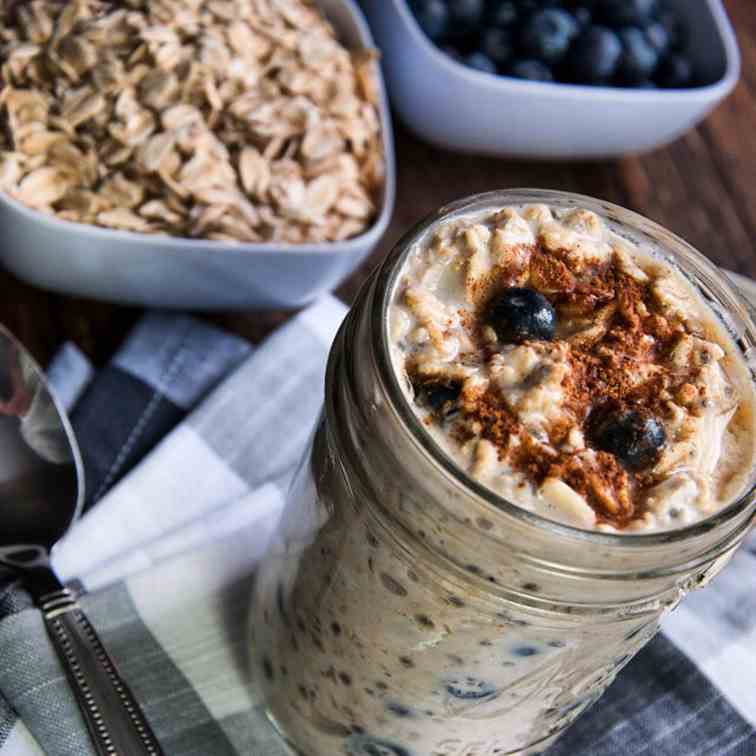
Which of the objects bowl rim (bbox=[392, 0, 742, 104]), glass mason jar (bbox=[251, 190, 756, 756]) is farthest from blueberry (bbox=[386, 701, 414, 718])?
bowl rim (bbox=[392, 0, 742, 104])

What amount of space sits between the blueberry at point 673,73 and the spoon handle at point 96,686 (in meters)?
0.77

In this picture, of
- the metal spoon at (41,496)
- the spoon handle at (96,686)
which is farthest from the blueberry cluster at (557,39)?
the spoon handle at (96,686)

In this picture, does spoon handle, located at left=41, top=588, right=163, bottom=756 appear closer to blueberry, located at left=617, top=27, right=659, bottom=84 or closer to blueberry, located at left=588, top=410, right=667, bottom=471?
blueberry, located at left=588, top=410, right=667, bottom=471

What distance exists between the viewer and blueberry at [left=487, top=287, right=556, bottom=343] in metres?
0.53

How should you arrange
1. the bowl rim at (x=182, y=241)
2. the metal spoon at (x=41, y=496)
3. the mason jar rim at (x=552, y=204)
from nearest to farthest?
1. the mason jar rim at (x=552, y=204)
2. the metal spoon at (x=41, y=496)
3. the bowl rim at (x=182, y=241)

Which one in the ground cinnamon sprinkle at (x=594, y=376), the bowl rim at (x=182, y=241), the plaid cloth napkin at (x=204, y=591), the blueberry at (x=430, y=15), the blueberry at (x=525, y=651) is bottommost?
the plaid cloth napkin at (x=204, y=591)

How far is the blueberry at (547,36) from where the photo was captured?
1.10 meters

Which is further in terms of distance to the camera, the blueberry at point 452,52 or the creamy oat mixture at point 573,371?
the blueberry at point 452,52

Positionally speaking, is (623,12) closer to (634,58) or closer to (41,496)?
(634,58)

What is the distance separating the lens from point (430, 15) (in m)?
1.11

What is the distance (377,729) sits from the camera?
65 centimetres

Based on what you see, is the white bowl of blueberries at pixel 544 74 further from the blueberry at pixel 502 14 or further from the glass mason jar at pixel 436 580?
the glass mason jar at pixel 436 580

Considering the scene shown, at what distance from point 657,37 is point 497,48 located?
0.17m

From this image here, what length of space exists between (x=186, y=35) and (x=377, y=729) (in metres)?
0.60
